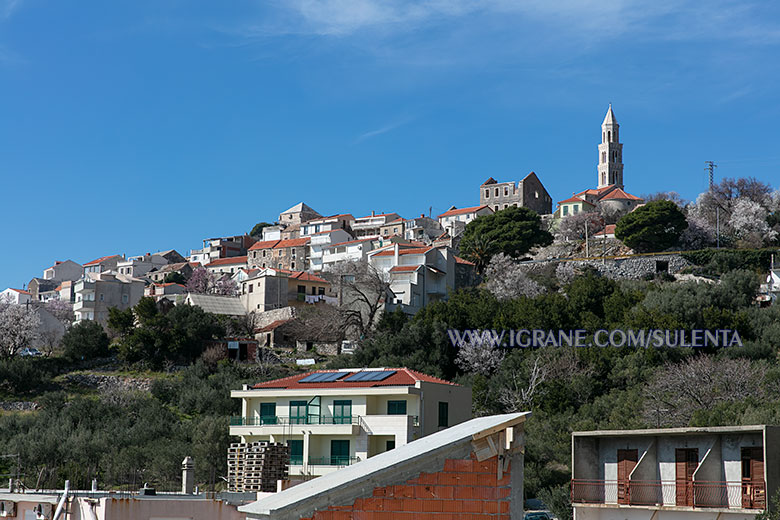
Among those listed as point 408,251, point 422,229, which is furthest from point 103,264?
point 408,251

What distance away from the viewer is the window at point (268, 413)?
3838cm

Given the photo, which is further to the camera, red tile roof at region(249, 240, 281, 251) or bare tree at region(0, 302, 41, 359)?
red tile roof at region(249, 240, 281, 251)

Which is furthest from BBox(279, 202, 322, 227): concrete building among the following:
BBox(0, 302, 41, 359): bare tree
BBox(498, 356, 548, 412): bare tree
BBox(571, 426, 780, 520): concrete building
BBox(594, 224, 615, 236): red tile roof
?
BBox(571, 426, 780, 520): concrete building

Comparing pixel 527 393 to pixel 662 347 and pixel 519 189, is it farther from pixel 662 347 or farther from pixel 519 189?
pixel 519 189

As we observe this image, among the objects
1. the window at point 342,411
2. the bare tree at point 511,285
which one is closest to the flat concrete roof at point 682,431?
the window at point 342,411

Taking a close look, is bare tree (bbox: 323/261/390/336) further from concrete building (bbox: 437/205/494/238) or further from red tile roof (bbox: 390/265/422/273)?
concrete building (bbox: 437/205/494/238)

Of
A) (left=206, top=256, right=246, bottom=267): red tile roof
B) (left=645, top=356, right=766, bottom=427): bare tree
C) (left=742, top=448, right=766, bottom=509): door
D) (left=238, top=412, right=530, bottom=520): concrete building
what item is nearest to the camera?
(left=238, top=412, right=530, bottom=520): concrete building

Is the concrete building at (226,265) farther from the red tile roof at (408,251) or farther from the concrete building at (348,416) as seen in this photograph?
the concrete building at (348,416)

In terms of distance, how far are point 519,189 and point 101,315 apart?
50700mm

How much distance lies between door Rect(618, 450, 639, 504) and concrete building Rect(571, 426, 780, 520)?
0.07 feet

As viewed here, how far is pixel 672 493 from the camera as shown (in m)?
20.9

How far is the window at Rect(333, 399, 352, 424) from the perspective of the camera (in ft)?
120

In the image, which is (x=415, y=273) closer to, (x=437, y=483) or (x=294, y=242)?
(x=294, y=242)

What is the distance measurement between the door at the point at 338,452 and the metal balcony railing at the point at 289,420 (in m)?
0.77
